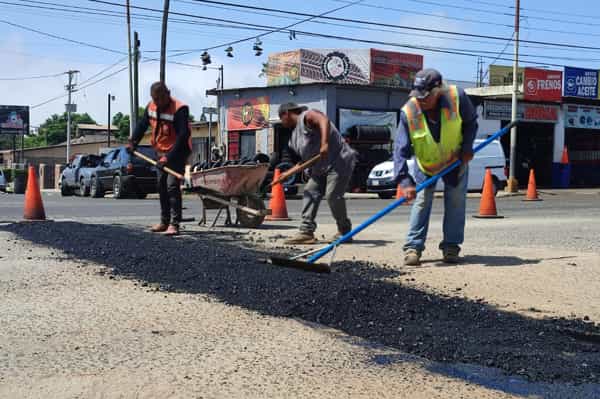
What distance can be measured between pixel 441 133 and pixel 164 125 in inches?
144

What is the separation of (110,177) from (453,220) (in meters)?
17.2

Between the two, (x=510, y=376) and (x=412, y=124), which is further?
(x=412, y=124)

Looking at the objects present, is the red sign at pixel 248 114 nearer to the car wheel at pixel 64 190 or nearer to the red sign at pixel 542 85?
the car wheel at pixel 64 190

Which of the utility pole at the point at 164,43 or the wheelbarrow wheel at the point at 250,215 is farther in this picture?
the utility pole at the point at 164,43

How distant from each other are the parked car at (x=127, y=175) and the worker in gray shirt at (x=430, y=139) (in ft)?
48.3

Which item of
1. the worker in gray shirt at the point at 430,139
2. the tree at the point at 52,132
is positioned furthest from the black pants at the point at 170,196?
the tree at the point at 52,132

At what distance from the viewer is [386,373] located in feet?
11.0

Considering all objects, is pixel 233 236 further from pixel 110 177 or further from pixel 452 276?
pixel 110 177

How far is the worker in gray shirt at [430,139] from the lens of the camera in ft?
20.2

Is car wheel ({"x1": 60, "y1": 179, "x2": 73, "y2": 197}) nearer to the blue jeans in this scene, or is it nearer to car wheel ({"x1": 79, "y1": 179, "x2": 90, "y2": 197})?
Answer: car wheel ({"x1": 79, "y1": 179, "x2": 90, "y2": 197})

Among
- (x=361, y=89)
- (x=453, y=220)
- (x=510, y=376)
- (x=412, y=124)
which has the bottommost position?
(x=510, y=376)

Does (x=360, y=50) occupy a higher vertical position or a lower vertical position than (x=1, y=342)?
higher

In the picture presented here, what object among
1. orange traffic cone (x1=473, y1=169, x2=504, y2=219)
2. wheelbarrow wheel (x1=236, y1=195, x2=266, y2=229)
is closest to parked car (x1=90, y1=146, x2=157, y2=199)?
orange traffic cone (x1=473, y1=169, x2=504, y2=219)

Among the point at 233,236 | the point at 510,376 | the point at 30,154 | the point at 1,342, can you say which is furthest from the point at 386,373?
the point at 30,154
